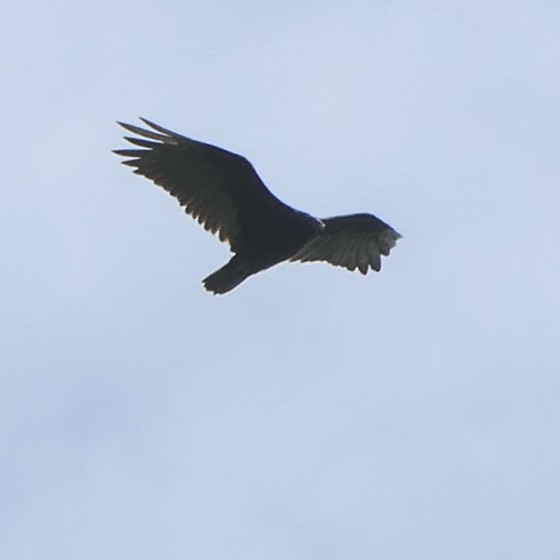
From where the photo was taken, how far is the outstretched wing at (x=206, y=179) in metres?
21.1

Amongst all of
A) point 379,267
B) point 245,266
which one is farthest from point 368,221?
point 245,266

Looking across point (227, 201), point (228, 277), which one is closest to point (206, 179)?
point (227, 201)

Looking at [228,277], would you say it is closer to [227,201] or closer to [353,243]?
[227,201]

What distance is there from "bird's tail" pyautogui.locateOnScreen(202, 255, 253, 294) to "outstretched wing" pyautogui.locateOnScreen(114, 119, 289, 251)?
254 mm

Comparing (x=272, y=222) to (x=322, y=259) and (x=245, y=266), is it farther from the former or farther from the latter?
(x=322, y=259)

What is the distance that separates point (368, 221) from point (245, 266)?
7.52ft

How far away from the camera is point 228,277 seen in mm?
21469

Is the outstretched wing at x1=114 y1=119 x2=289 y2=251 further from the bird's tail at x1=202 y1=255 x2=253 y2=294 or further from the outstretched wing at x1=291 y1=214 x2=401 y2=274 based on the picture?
the outstretched wing at x1=291 y1=214 x2=401 y2=274

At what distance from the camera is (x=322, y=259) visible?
932 inches

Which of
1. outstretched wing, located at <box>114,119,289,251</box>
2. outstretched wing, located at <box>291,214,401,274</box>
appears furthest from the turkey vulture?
outstretched wing, located at <box>291,214,401,274</box>

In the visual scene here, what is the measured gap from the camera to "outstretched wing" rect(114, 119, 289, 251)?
21.1m

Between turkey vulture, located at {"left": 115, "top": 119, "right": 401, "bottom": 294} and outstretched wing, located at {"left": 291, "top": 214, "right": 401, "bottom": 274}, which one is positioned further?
outstretched wing, located at {"left": 291, "top": 214, "right": 401, "bottom": 274}

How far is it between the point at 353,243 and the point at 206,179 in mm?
2708

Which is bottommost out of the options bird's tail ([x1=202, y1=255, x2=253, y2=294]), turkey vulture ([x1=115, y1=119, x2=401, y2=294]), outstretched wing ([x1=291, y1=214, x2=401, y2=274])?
bird's tail ([x1=202, y1=255, x2=253, y2=294])
